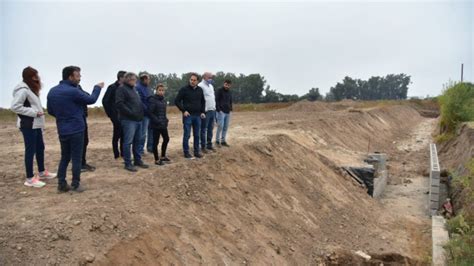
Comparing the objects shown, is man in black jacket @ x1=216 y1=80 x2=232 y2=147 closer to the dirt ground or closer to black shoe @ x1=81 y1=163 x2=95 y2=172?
the dirt ground

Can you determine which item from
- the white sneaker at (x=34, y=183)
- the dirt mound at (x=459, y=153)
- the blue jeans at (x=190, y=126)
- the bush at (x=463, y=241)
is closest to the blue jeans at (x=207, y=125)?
the blue jeans at (x=190, y=126)

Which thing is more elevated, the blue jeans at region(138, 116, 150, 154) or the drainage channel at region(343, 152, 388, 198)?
the blue jeans at region(138, 116, 150, 154)

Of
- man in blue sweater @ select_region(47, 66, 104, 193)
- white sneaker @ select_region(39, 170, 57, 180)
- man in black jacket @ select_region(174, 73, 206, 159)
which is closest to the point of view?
man in blue sweater @ select_region(47, 66, 104, 193)

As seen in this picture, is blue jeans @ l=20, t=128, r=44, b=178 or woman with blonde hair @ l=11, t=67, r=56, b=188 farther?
blue jeans @ l=20, t=128, r=44, b=178

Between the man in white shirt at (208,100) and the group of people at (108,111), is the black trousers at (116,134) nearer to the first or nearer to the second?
the group of people at (108,111)

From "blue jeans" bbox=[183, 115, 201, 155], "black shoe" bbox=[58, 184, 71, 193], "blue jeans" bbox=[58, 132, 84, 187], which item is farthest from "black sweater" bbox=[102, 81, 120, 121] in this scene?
"black shoe" bbox=[58, 184, 71, 193]

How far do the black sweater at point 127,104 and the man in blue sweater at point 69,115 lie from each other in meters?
0.86

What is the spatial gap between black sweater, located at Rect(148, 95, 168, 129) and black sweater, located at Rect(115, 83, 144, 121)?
679mm

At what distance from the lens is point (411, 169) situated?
52.4 ft

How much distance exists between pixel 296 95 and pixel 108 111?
193 ft

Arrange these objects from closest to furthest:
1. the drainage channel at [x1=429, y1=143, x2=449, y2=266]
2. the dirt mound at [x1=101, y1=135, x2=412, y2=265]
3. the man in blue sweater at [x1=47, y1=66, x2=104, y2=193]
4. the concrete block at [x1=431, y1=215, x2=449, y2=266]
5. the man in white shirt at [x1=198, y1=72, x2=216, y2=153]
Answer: the dirt mound at [x1=101, y1=135, x2=412, y2=265], the man in blue sweater at [x1=47, y1=66, x2=104, y2=193], the concrete block at [x1=431, y1=215, x2=449, y2=266], the drainage channel at [x1=429, y1=143, x2=449, y2=266], the man in white shirt at [x1=198, y1=72, x2=216, y2=153]


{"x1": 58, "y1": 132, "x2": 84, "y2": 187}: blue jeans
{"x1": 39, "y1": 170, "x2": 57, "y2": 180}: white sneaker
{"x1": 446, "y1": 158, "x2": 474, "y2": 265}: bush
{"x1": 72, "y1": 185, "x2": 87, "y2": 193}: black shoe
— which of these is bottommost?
{"x1": 446, "y1": 158, "x2": 474, "y2": 265}: bush

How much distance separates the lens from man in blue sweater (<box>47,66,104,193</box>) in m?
5.72

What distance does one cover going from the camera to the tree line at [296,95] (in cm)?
5634
